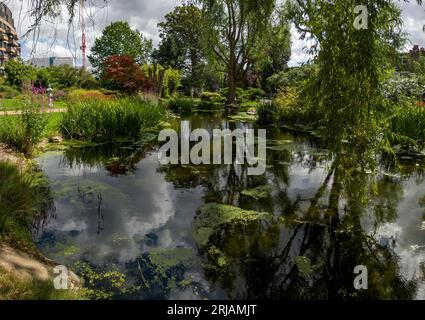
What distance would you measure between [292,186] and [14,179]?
193 inches

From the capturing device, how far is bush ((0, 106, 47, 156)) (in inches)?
326

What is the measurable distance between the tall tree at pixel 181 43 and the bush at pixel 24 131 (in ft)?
122

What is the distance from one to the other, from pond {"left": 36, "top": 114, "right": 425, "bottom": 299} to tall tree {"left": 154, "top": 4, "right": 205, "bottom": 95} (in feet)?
129

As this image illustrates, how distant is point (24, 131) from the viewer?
27.5 ft

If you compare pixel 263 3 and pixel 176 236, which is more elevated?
pixel 263 3

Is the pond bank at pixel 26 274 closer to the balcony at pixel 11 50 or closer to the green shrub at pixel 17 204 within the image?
the green shrub at pixel 17 204

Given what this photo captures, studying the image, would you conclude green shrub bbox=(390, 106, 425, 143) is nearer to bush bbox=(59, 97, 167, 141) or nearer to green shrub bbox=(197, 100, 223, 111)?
bush bbox=(59, 97, 167, 141)

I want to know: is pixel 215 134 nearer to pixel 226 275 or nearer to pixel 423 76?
pixel 423 76

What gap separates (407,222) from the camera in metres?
5.30

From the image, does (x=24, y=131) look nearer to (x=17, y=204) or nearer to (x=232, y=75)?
(x=17, y=204)

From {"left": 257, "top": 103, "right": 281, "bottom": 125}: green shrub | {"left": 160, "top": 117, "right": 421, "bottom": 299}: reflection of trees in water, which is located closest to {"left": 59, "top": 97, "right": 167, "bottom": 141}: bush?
{"left": 160, "top": 117, "right": 421, "bottom": 299}: reflection of trees in water

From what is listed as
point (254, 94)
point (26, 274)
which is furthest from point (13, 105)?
point (254, 94)
